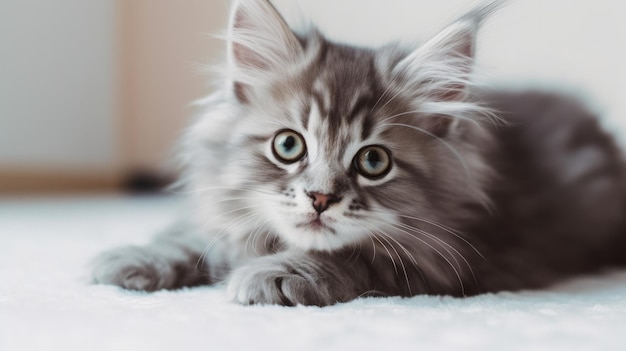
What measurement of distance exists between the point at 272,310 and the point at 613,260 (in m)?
1.34

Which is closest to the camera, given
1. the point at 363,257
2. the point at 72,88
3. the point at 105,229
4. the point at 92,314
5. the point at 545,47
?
the point at 92,314

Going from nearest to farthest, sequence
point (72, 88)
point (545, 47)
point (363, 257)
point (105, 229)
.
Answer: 1. point (363, 257)
2. point (105, 229)
3. point (545, 47)
4. point (72, 88)

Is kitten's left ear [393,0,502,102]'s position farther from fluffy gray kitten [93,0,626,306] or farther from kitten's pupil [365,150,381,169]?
kitten's pupil [365,150,381,169]

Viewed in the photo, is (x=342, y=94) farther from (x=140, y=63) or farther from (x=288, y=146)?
(x=140, y=63)

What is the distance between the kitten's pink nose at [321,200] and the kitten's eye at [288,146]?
15cm

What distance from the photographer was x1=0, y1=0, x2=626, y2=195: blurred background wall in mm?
2588

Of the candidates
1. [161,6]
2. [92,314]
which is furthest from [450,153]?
[161,6]

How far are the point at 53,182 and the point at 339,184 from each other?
3.28m

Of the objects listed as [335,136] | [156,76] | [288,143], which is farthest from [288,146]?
[156,76]

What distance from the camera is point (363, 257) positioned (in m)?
1.41

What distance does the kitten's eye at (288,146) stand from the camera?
138 centimetres

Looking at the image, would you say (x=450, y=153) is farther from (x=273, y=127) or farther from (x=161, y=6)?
(x=161, y=6)

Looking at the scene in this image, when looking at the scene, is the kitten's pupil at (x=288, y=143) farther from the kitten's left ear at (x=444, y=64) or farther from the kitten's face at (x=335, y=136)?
the kitten's left ear at (x=444, y=64)

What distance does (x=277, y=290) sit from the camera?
1.22 metres
